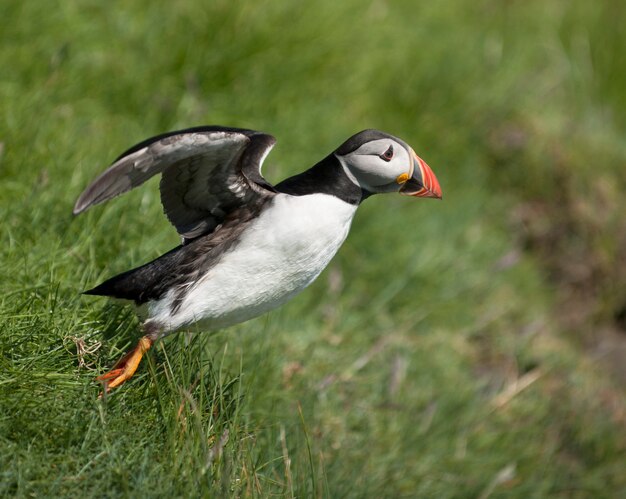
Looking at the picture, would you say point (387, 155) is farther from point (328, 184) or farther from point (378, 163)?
point (328, 184)

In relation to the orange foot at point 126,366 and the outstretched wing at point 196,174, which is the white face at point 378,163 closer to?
the outstretched wing at point 196,174

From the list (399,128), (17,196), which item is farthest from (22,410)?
(399,128)

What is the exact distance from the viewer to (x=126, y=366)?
11.7ft

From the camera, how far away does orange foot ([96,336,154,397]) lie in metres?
3.50

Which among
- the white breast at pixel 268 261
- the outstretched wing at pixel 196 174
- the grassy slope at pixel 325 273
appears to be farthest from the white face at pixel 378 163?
the grassy slope at pixel 325 273

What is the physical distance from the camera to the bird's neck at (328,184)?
12.4 ft

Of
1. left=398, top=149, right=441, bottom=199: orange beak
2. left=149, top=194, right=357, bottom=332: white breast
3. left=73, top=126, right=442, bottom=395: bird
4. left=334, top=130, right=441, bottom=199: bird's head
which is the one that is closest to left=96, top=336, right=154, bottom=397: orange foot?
left=73, top=126, right=442, bottom=395: bird

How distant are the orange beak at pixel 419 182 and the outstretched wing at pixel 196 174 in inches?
20.5

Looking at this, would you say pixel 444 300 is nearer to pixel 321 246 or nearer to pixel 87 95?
pixel 87 95

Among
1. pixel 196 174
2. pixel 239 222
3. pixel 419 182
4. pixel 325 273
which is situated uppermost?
pixel 196 174

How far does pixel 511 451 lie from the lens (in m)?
5.66

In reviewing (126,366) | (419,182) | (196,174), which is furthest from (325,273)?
(126,366)

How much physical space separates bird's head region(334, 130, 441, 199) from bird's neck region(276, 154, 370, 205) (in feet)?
0.09

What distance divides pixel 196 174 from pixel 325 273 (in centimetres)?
255
